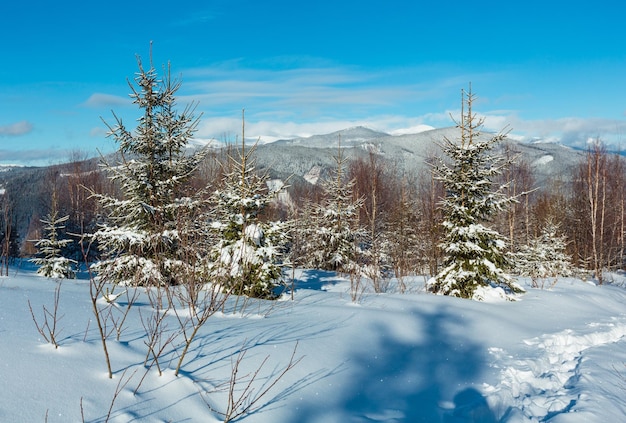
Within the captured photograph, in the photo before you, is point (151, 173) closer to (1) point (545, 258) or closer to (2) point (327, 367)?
(2) point (327, 367)

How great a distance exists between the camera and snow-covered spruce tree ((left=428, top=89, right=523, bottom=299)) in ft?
31.3

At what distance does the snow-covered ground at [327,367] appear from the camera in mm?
2977

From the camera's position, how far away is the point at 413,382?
179 inches

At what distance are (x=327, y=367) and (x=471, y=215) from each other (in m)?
6.83

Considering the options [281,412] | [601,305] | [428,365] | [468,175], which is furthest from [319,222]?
[281,412]

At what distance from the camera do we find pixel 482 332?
6594 millimetres

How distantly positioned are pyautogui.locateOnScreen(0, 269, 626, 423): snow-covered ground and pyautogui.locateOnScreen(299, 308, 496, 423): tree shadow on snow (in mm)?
16

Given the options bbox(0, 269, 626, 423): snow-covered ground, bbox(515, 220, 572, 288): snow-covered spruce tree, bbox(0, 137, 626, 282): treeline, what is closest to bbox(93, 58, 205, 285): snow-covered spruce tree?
bbox(0, 269, 626, 423): snow-covered ground

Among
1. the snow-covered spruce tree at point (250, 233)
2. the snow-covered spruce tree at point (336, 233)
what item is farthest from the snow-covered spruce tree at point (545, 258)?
the snow-covered spruce tree at point (250, 233)

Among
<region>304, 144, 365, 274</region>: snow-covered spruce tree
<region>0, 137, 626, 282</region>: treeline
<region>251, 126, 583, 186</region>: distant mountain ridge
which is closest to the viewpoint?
<region>304, 144, 365, 274</region>: snow-covered spruce tree

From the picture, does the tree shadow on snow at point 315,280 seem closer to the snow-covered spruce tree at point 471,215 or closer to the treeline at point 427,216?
the treeline at point 427,216

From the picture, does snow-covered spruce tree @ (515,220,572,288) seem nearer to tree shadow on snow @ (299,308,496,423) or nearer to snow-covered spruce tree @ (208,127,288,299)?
snow-covered spruce tree @ (208,127,288,299)

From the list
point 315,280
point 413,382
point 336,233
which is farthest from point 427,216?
point 413,382

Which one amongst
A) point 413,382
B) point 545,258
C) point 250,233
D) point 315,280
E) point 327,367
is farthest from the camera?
point 545,258
